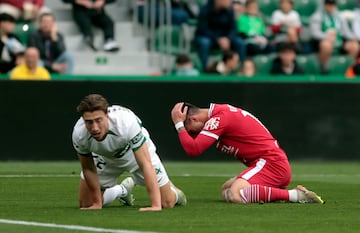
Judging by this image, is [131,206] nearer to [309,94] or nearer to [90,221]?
[90,221]

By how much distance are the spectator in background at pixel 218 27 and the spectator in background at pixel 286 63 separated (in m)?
0.89

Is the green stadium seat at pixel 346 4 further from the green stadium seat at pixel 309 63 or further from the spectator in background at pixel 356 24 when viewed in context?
the green stadium seat at pixel 309 63

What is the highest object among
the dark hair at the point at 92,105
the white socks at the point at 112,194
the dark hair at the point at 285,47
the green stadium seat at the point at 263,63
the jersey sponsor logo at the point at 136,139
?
the dark hair at the point at 92,105

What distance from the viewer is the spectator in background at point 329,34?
22828mm

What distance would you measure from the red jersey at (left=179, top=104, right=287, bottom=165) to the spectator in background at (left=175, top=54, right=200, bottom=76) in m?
8.12

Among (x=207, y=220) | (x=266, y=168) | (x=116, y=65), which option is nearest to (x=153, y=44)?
(x=116, y=65)

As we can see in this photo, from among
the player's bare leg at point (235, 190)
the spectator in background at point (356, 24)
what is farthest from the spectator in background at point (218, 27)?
the player's bare leg at point (235, 190)

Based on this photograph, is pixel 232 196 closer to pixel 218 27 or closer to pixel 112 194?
pixel 112 194

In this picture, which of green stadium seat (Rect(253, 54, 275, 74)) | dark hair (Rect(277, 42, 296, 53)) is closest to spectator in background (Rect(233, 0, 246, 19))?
green stadium seat (Rect(253, 54, 275, 74))

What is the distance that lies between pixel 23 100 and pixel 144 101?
6.69ft

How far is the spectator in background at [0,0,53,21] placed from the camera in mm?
21516

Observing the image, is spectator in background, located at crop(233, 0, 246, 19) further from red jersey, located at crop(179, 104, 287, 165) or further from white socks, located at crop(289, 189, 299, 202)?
white socks, located at crop(289, 189, 299, 202)

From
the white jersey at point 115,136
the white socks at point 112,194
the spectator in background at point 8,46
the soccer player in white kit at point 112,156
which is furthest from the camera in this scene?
the spectator in background at point 8,46

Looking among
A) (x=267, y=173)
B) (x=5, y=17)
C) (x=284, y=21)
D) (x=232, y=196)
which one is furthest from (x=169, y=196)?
(x=284, y=21)
